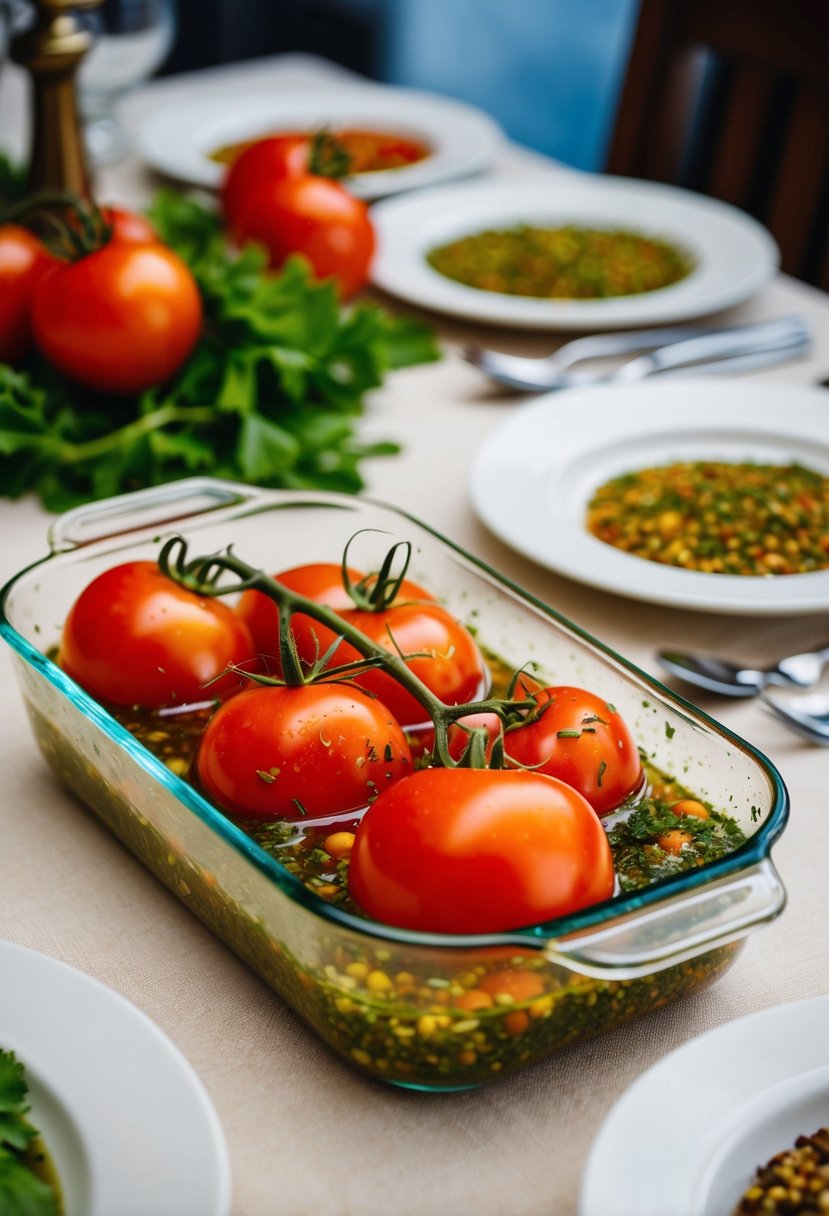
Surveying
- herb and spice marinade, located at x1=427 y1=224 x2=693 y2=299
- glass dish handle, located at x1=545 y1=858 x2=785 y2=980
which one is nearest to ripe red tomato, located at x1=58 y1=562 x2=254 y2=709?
glass dish handle, located at x1=545 y1=858 x2=785 y2=980

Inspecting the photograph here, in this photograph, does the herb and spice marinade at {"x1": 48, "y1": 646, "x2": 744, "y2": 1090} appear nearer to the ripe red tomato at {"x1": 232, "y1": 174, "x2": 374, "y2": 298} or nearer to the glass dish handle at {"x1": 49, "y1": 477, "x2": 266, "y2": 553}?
the glass dish handle at {"x1": 49, "y1": 477, "x2": 266, "y2": 553}

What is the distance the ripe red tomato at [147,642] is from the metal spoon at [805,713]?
373mm

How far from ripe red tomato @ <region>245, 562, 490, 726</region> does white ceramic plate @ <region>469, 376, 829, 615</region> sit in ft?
0.78

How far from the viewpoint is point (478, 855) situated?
618 mm

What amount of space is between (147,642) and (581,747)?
10.5 inches

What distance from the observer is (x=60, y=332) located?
121 cm

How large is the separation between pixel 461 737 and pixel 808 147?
159 centimetres

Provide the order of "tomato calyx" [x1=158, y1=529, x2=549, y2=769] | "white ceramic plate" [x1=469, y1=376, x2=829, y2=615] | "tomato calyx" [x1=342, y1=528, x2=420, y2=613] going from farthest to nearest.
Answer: "white ceramic plate" [x1=469, y1=376, x2=829, y2=615], "tomato calyx" [x1=342, y1=528, x2=420, y2=613], "tomato calyx" [x1=158, y1=529, x2=549, y2=769]

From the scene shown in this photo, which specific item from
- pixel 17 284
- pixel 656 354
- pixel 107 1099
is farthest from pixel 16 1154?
pixel 656 354

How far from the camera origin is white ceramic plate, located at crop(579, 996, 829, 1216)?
0.55 m

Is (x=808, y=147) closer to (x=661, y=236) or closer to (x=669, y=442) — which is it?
(x=661, y=236)

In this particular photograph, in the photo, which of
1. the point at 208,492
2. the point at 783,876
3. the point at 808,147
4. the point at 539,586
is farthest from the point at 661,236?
the point at 783,876

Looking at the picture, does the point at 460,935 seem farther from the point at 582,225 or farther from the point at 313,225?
the point at 582,225

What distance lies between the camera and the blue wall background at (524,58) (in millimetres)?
4844
